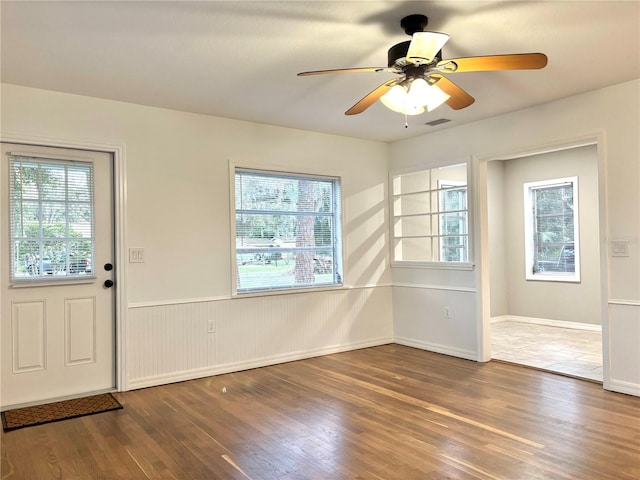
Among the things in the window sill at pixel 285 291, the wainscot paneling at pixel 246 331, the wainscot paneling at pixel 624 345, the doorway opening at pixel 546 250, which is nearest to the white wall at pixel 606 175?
the wainscot paneling at pixel 624 345

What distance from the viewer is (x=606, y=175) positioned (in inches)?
146

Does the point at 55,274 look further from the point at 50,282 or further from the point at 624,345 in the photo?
the point at 624,345

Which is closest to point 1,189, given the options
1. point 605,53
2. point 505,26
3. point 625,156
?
point 505,26

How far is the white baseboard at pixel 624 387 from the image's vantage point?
3.52 metres

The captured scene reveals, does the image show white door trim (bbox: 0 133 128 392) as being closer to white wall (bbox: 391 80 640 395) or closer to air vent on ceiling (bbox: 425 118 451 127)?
air vent on ceiling (bbox: 425 118 451 127)

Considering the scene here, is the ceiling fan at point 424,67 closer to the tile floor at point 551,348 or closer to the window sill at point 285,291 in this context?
the window sill at point 285,291

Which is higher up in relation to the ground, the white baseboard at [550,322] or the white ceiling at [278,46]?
the white ceiling at [278,46]

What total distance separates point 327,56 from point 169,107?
5.69 feet

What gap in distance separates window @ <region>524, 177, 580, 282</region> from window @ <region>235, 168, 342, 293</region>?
3.45 m

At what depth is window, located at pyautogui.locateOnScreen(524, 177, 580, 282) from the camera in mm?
6505

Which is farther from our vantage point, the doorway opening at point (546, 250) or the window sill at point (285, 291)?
the doorway opening at point (546, 250)

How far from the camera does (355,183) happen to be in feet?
17.6

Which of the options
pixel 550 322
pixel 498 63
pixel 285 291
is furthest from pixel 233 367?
pixel 550 322

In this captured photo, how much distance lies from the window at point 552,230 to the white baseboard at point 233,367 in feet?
10.1
